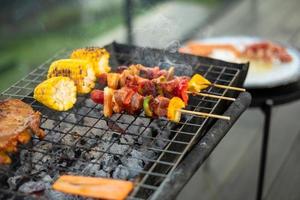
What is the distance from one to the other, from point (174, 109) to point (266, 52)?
1.79m

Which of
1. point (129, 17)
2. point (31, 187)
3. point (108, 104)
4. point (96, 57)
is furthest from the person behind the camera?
point (129, 17)

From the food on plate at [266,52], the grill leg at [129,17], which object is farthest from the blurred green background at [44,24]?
the food on plate at [266,52]

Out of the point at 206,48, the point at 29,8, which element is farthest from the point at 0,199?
the point at 29,8

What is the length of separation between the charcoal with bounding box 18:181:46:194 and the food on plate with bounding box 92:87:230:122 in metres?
0.57

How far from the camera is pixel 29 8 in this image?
6215mm

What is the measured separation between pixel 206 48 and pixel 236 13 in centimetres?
424

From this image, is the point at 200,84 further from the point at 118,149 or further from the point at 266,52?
the point at 266,52

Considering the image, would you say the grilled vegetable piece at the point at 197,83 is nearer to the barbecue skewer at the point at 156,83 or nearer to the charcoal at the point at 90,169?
the barbecue skewer at the point at 156,83

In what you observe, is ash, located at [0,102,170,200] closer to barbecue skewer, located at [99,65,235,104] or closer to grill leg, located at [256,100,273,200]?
barbecue skewer, located at [99,65,235,104]

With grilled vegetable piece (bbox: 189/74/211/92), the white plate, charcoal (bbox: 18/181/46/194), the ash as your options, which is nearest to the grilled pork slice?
the ash

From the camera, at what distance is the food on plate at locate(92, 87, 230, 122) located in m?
2.38

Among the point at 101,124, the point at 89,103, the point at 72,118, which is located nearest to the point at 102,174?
the point at 101,124

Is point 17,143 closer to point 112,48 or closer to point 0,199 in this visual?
point 0,199

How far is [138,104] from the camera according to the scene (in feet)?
8.06
